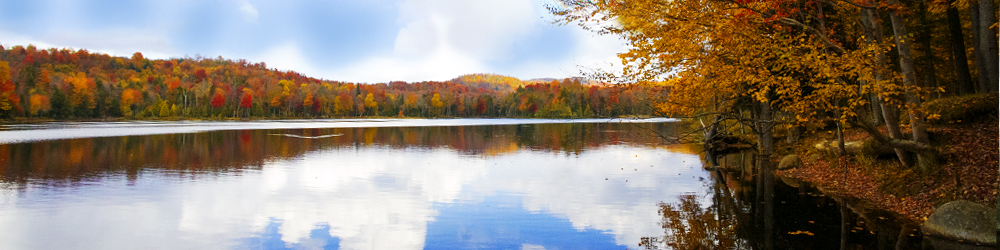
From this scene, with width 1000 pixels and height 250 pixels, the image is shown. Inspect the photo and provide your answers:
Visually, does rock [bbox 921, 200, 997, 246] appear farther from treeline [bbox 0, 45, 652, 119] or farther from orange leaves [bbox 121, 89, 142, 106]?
orange leaves [bbox 121, 89, 142, 106]

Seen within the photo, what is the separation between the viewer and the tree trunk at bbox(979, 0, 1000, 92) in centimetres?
1205

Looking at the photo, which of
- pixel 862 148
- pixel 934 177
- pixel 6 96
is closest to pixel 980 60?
pixel 862 148

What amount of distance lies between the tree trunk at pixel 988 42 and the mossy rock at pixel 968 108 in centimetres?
79

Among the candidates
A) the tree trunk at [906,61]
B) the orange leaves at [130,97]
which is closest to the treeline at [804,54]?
the tree trunk at [906,61]

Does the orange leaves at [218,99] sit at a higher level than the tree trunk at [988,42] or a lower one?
higher

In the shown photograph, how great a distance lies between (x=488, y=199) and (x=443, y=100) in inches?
6322

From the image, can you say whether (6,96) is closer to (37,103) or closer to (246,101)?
(37,103)

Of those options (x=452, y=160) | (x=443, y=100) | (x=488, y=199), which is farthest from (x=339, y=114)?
(x=488, y=199)

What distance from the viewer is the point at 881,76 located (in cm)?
1079

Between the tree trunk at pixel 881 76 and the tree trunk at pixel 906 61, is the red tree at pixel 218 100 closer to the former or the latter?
the tree trunk at pixel 881 76

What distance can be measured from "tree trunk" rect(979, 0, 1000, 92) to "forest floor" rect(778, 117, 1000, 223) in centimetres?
203

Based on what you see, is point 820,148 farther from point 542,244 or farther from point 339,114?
point 339,114

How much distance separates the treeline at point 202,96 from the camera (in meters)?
96.8

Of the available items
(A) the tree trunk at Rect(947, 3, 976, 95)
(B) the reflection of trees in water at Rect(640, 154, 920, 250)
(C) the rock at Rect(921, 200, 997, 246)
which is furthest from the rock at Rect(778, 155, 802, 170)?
(C) the rock at Rect(921, 200, 997, 246)
